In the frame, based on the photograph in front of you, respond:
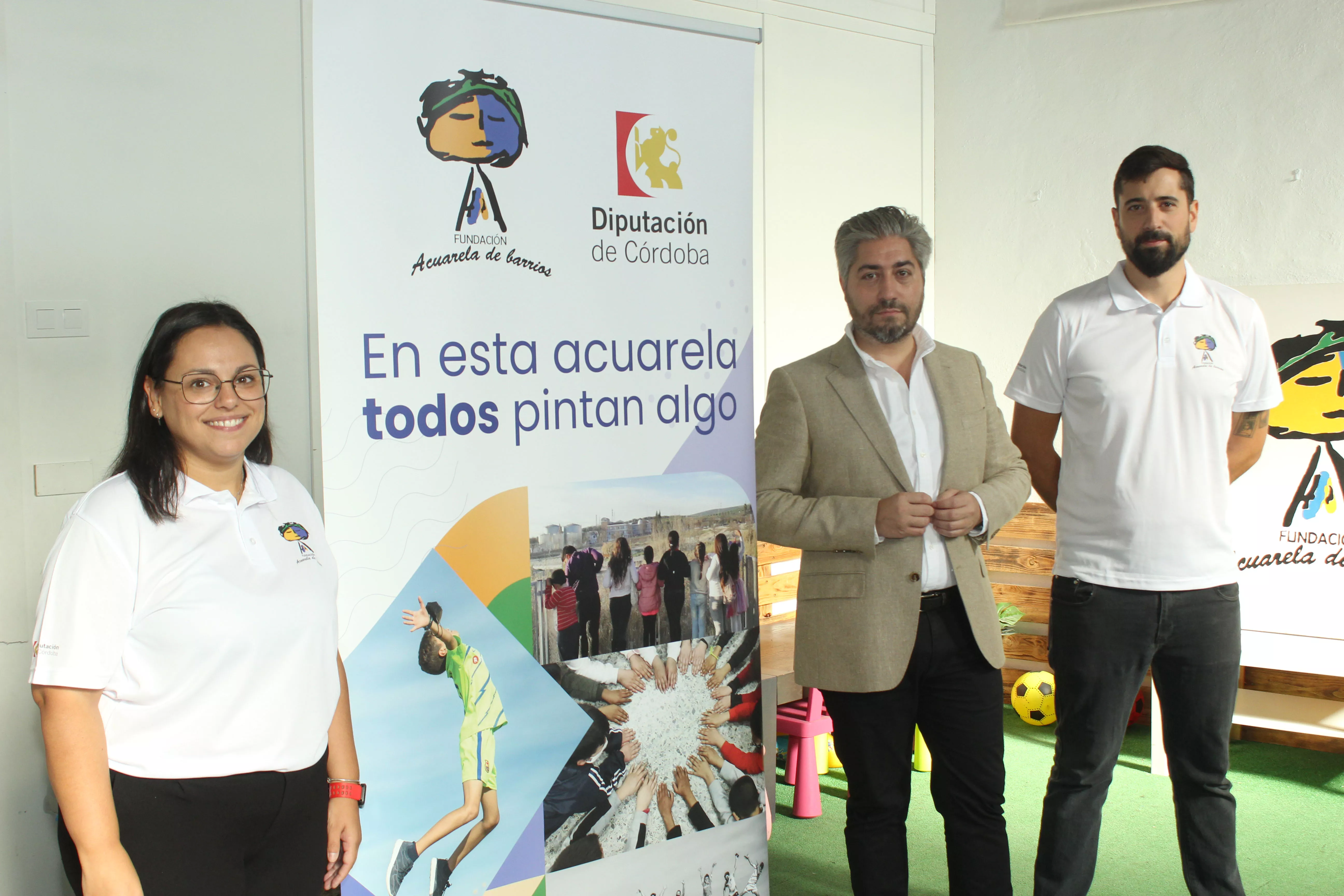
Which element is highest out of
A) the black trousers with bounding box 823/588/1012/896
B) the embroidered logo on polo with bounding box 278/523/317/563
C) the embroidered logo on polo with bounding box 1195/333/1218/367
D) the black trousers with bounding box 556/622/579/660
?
the embroidered logo on polo with bounding box 1195/333/1218/367

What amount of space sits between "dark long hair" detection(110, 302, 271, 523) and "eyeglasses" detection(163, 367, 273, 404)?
0.12 feet

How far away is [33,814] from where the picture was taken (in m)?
2.05

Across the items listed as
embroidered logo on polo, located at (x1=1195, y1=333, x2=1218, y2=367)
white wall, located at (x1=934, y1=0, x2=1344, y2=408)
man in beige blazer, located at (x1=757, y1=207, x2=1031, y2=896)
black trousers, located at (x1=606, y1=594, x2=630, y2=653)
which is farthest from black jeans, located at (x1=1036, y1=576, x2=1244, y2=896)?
white wall, located at (x1=934, y1=0, x2=1344, y2=408)

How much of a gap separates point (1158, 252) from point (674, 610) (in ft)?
4.19

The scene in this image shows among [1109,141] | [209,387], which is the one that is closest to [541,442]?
[209,387]

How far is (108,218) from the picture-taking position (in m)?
1.94

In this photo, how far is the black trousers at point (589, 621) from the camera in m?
1.99

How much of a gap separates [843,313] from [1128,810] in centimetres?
230

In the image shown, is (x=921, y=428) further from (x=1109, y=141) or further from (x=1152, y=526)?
(x=1109, y=141)

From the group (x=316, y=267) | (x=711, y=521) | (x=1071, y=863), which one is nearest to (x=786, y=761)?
(x=1071, y=863)

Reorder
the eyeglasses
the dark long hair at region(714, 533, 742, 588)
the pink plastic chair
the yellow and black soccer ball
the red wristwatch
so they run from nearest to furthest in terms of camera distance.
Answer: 1. the eyeglasses
2. the red wristwatch
3. the dark long hair at region(714, 533, 742, 588)
4. the pink plastic chair
5. the yellow and black soccer ball

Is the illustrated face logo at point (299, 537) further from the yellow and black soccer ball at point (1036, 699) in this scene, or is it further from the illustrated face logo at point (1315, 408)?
the yellow and black soccer ball at point (1036, 699)

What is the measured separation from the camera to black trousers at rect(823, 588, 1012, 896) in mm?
2115

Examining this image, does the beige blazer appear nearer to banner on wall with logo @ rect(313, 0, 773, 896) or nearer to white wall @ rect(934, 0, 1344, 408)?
banner on wall with logo @ rect(313, 0, 773, 896)
